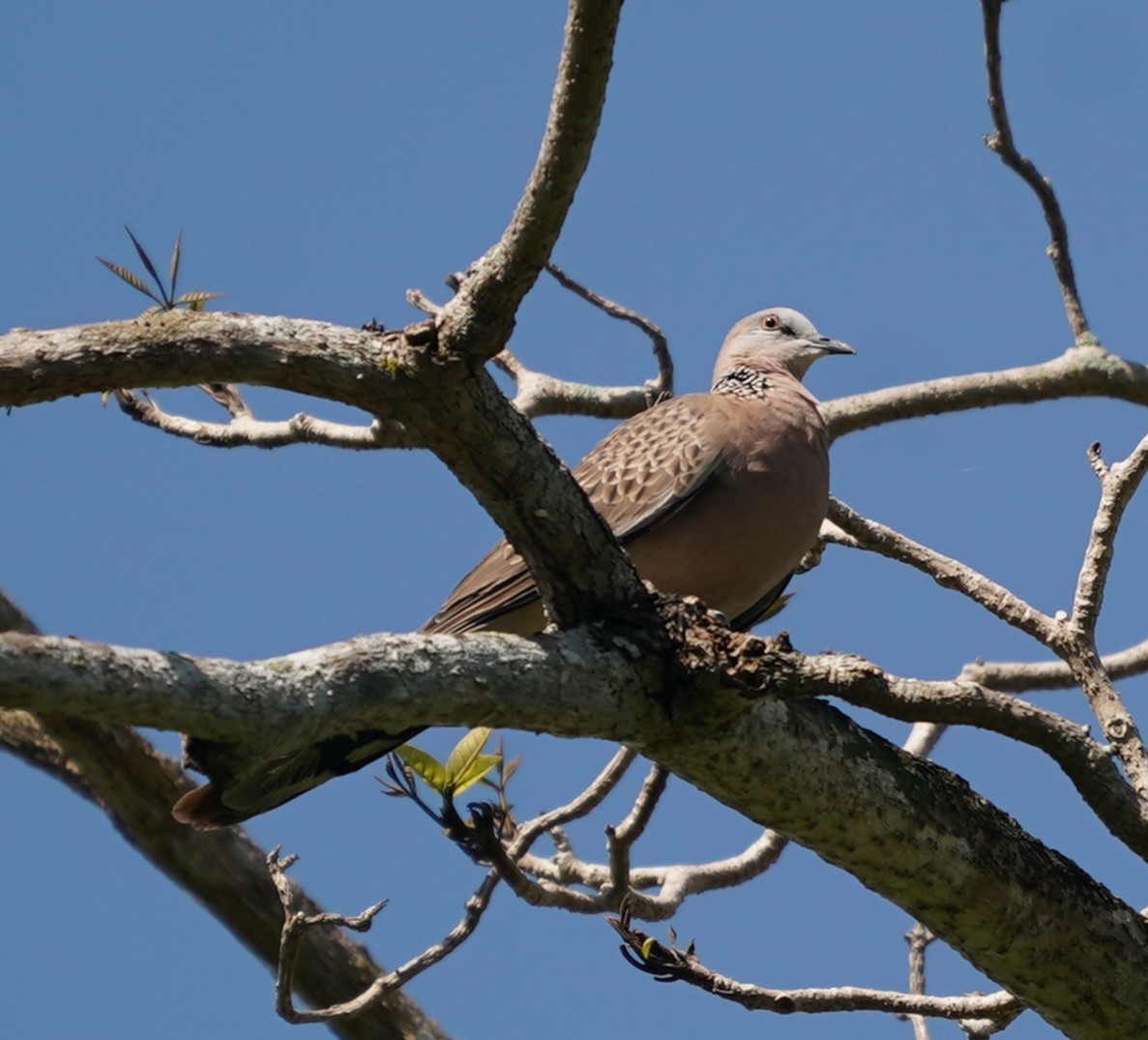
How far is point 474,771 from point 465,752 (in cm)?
8

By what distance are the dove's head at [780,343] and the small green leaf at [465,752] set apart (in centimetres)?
308

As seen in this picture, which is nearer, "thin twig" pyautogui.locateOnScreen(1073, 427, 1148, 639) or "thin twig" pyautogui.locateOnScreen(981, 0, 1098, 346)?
"thin twig" pyautogui.locateOnScreen(1073, 427, 1148, 639)

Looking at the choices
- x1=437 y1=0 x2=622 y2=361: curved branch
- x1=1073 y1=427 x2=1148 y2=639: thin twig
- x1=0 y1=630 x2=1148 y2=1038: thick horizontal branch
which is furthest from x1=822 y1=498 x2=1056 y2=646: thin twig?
x1=437 y1=0 x2=622 y2=361: curved branch

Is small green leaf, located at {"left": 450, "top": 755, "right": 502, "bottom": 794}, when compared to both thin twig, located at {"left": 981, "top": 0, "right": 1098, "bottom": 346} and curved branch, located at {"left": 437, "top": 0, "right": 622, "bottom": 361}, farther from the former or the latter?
thin twig, located at {"left": 981, "top": 0, "right": 1098, "bottom": 346}

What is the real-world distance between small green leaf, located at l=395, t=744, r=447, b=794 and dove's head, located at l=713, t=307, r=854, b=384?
10.4ft

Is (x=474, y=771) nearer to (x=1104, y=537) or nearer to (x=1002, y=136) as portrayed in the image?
(x=1104, y=537)

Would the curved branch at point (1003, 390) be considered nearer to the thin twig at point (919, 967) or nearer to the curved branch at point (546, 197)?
the thin twig at point (919, 967)

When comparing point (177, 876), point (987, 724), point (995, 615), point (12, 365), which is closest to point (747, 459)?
point (995, 615)

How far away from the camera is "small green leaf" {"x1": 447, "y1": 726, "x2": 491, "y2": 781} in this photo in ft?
16.6

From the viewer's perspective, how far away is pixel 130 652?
117 inches

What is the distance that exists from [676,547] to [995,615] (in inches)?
50.7

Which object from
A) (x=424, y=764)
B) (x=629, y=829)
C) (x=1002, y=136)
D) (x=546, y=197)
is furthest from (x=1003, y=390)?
(x=546, y=197)

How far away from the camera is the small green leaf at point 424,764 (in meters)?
5.03

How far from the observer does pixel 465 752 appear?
16.6 ft
